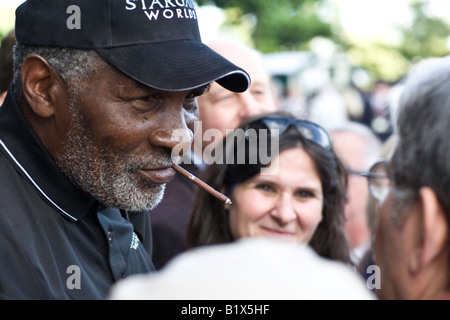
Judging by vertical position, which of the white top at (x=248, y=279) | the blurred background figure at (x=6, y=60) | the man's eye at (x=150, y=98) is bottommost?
the white top at (x=248, y=279)

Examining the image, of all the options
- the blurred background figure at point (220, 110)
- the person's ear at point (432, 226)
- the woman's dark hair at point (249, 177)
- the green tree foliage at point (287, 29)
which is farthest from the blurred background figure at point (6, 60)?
the green tree foliage at point (287, 29)

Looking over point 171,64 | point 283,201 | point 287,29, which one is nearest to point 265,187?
point 283,201

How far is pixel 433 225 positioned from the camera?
59.1 inches

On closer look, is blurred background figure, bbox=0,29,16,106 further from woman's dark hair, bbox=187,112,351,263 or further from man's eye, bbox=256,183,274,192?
man's eye, bbox=256,183,274,192

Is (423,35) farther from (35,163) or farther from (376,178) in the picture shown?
(35,163)

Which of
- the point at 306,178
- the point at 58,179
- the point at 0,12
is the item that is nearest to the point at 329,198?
the point at 306,178

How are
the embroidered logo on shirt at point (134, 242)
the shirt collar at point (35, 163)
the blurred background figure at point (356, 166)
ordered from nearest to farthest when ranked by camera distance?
1. the shirt collar at point (35, 163)
2. the embroidered logo on shirt at point (134, 242)
3. the blurred background figure at point (356, 166)

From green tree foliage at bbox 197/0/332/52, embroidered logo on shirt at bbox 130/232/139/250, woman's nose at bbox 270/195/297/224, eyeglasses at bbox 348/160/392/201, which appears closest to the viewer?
embroidered logo on shirt at bbox 130/232/139/250

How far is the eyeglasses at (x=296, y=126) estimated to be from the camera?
3215mm

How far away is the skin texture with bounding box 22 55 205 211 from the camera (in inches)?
80.6

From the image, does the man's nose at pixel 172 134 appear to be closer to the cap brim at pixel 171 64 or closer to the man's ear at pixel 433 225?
the cap brim at pixel 171 64

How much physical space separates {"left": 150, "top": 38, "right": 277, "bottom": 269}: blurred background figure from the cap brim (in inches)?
50.0

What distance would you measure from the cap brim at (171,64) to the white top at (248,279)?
3.54ft

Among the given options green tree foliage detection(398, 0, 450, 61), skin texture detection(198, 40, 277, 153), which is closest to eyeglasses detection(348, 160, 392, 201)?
skin texture detection(198, 40, 277, 153)
